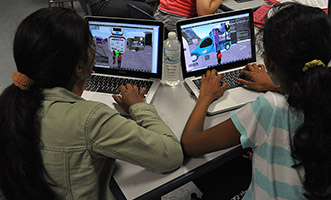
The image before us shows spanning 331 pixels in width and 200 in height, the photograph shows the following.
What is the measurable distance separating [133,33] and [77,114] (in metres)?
0.59

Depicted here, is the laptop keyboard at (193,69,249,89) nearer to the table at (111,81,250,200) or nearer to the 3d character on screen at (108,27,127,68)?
the table at (111,81,250,200)

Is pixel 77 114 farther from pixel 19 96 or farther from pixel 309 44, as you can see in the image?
pixel 309 44

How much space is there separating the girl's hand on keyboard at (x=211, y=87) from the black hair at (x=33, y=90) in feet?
1.85

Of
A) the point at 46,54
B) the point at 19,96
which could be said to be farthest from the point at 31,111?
the point at 46,54

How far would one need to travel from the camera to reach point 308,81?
804mm

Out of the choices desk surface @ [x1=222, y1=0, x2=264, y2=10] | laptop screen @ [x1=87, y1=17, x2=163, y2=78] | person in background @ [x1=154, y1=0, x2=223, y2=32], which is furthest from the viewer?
desk surface @ [x1=222, y1=0, x2=264, y2=10]

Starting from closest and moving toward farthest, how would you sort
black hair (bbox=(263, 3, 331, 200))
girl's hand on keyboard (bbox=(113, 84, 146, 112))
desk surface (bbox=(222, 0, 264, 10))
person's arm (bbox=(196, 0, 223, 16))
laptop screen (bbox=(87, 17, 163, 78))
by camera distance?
black hair (bbox=(263, 3, 331, 200)) < girl's hand on keyboard (bbox=(113, 84, 146, 112)) < laptop screen (bbox=(87, 17, 163, 78)) < person's arm (bbox=(196, 0, 223, 16)) < desk surface (bbox=(222, 0, 264, 10))

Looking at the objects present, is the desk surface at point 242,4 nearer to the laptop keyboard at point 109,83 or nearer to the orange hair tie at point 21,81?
the laptop keyboard at point 109,83

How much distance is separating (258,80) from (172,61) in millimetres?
392

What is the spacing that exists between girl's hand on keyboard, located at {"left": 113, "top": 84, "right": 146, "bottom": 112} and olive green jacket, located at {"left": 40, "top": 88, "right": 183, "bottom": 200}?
278mm

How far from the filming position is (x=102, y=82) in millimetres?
1415

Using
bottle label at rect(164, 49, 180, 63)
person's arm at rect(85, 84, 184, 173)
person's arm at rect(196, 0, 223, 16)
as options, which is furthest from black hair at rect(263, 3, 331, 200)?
person's arm at rect(196, 0, 223, 16)

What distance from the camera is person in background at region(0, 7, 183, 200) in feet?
2.68

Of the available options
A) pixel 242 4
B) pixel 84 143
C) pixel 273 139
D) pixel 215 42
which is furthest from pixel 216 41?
pixel 242 4
